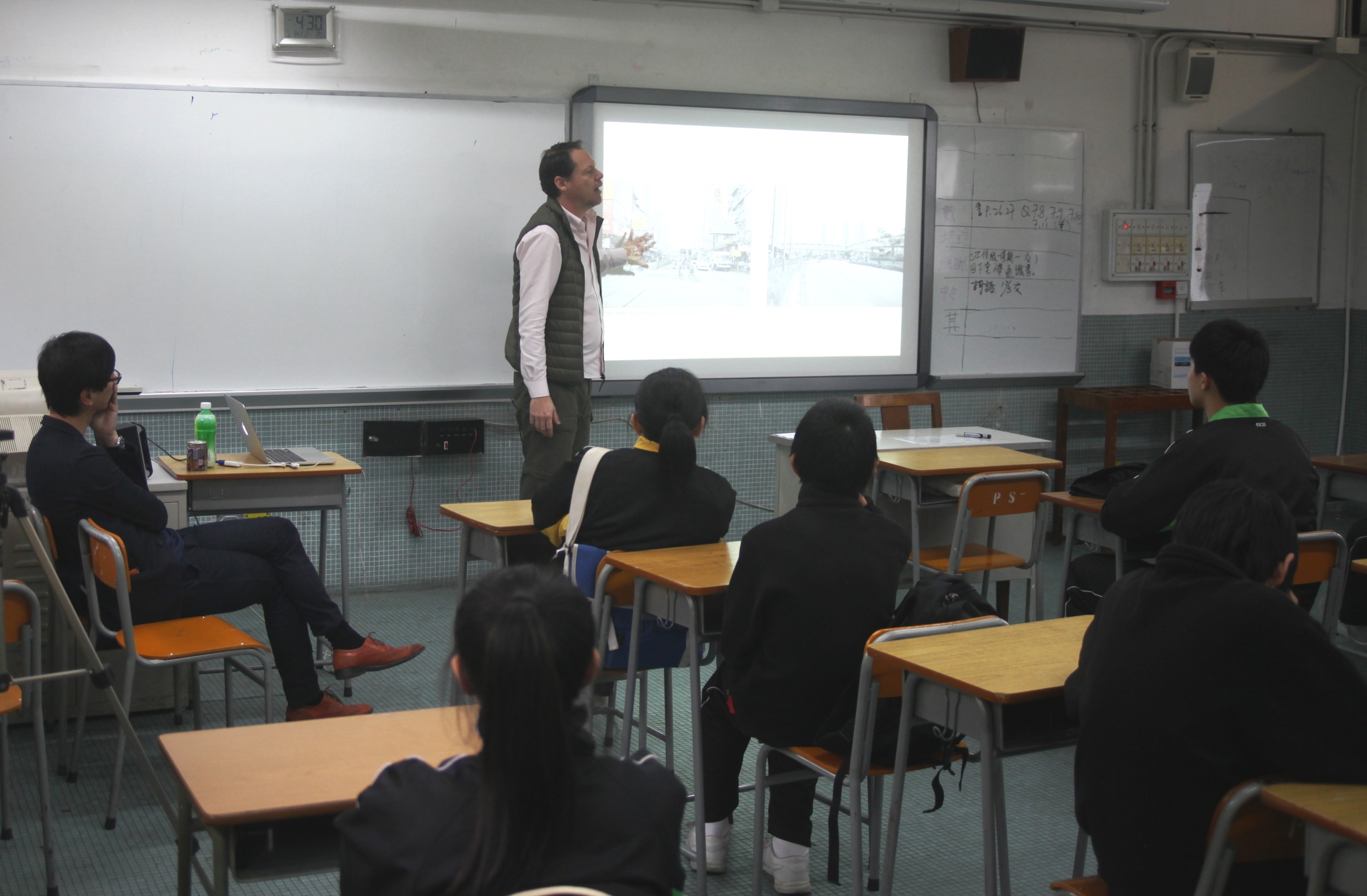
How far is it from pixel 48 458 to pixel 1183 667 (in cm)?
247

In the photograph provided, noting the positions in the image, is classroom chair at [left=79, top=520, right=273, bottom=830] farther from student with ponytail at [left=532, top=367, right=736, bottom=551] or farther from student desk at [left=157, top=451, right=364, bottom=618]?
student with ponytail at [left=532, top=367, right=736, bottom=551]

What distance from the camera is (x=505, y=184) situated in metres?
4.98

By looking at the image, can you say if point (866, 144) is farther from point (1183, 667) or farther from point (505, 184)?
point (1183, 667)

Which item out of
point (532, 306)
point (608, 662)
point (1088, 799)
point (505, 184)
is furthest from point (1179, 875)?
point (505, 184)

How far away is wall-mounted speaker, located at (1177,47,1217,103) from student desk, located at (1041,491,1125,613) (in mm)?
3438

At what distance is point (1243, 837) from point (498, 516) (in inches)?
83.1

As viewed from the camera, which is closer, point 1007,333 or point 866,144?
point 866,144

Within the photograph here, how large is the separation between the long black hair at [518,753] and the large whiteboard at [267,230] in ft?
12.8

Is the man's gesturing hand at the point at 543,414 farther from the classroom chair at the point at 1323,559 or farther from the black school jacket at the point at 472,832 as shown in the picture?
the black school jacket at the point at 472,832

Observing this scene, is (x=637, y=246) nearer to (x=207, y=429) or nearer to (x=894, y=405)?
(x=894, y=405)

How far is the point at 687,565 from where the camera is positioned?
106 inches

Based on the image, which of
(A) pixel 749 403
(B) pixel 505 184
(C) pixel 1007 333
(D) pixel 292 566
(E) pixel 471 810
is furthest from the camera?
(C) pixel 1007 333

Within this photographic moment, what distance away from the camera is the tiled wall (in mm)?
4875

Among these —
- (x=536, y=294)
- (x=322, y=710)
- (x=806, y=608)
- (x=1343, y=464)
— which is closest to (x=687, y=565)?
(x=806, y=608)
